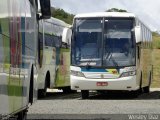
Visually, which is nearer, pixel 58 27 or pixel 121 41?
pixel 121 41

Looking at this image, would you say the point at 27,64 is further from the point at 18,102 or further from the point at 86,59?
the point at 86,59

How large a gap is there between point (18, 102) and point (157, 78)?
4682 cm

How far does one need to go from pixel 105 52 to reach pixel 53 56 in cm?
363

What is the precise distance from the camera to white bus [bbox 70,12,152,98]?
79.2ft

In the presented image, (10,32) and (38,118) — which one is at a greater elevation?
(10,32)

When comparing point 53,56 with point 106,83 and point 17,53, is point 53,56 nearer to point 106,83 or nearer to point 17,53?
point 106,83

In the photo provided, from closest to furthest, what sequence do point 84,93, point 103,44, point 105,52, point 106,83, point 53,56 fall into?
point 106,83
point 105,52
point 103,44
point 84,93
point 53,56

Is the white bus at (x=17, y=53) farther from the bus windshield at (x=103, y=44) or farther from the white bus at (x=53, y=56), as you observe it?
the bus windshield at (x=103, y=44)

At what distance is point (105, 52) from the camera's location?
2441 cm

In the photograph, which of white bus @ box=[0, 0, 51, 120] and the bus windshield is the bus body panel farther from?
the bus windshield

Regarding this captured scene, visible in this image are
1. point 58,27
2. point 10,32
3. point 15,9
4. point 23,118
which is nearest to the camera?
point 10,32

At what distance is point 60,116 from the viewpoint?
641 inches

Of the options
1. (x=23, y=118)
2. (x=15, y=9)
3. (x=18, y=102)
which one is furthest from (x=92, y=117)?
(x=15, y=9)

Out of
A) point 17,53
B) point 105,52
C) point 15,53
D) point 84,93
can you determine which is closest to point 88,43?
point 105,52
